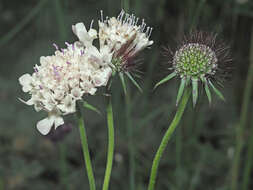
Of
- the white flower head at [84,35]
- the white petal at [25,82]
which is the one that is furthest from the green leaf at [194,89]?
the white petal at [25,82]


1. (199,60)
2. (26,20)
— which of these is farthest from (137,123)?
(199,60)

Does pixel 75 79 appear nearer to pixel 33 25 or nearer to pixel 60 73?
pixel 60 73

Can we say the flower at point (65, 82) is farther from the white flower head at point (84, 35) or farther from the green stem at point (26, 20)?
the green stem at point (26, 20)

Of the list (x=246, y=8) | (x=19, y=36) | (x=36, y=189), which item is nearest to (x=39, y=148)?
(x=36, y=189)

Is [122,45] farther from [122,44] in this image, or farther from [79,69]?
[79,69]

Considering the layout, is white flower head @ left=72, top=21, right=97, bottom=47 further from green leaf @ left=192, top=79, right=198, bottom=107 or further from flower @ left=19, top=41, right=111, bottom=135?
green leaf @ left=192, top=79, right=198, bottom=107

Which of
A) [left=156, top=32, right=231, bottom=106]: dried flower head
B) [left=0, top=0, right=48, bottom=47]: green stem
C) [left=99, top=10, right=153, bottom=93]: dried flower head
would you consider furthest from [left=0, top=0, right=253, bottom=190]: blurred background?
[left=99, top=10, right=153, bottom=93]: dried flower head
